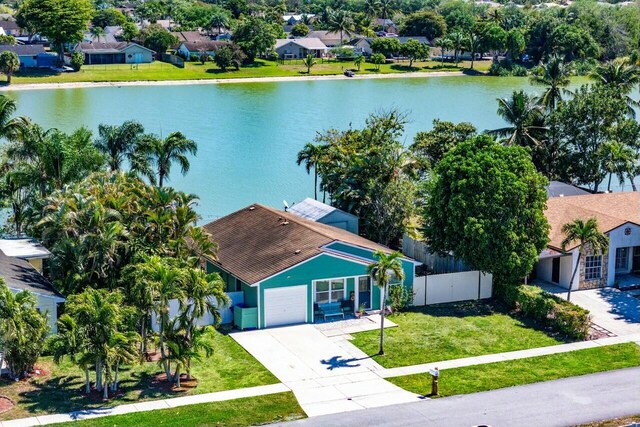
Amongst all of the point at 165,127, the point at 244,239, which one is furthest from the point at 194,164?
the point at 244,239

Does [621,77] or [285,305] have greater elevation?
[621,77]

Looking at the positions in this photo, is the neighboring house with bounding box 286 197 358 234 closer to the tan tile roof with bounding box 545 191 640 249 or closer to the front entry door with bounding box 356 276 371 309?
the front entry door with bounding box 356 276 371 309

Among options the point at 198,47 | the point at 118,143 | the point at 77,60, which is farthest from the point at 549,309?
the point at 198,47

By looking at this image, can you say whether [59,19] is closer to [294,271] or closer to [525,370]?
[294,271]

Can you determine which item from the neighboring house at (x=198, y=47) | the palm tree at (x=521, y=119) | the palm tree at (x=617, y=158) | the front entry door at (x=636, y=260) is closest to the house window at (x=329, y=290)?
the front entry door at (x=636, y=260)

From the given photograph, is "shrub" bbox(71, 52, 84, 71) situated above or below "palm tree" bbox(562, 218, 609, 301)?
above

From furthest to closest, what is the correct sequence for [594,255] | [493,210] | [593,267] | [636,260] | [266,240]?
[636,260] < [593,267] < [594,255] < [266,240] < [493,210]

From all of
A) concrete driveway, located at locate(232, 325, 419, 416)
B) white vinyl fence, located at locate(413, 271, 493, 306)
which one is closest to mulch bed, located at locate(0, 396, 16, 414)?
concrete driveway, located at locate(232, 325, 419, 416)
